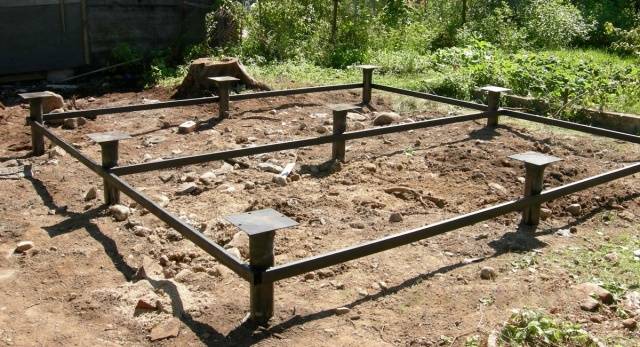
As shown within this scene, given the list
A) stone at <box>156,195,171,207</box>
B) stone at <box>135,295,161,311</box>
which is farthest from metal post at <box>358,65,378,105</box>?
stone at <box>135,295,161,311</box>

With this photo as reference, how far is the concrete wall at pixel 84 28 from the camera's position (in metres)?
10.4

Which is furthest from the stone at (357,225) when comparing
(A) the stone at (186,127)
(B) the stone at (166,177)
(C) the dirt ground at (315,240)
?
(A) the stone at (186,127)

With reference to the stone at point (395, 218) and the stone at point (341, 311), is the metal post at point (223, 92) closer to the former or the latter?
the stone at point (395, 218)

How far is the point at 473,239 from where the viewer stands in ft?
15.9

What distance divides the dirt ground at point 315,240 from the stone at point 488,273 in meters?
0.05

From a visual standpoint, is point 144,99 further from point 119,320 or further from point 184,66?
point 119,320

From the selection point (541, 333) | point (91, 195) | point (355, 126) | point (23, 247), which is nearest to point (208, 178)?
point (91, 195)

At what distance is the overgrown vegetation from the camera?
899 cm

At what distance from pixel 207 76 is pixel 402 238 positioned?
5787mm

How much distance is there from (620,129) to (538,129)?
965 millimetres

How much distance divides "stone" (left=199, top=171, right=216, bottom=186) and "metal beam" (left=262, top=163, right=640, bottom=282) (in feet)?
7.65

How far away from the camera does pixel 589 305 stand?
3.87 metres

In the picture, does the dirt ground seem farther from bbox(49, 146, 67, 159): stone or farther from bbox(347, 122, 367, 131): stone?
bbox(347, 122, 367, 131): stone

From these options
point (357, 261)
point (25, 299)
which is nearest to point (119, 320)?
point (25, 299)
